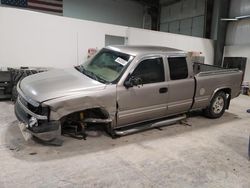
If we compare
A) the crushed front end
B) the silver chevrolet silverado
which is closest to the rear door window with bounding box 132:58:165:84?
the silver chevrolet silverado

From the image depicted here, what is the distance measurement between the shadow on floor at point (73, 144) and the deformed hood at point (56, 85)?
78 cm

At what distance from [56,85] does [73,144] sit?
3.19ft

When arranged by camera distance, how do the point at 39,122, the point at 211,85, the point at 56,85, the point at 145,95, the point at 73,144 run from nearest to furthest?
1. the point at 39,122
2. the point at 56,85
3. the point at 73,144
4. the point at 145,95
5. the point at 211,85

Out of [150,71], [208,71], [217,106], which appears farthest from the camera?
[217,106]

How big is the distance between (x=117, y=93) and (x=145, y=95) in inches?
22.9

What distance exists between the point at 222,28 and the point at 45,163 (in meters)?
10.9

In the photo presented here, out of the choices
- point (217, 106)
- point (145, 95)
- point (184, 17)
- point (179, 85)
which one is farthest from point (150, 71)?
point (184, 17)

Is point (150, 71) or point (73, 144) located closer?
point (73, 144)

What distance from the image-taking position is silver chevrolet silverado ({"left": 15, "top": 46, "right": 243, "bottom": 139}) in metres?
3.14

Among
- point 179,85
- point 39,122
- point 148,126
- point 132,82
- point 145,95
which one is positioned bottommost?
point 148,126

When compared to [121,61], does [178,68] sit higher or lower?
lower

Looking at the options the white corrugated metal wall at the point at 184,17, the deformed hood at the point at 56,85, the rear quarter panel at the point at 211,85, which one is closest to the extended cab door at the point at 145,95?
the deformed hood at the point at 56,85

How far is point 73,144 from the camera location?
352 centimetres

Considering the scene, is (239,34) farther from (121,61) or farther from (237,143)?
(121,61)
